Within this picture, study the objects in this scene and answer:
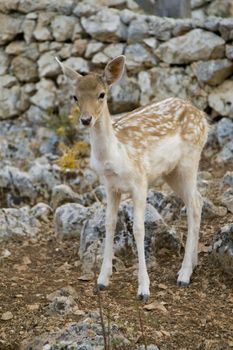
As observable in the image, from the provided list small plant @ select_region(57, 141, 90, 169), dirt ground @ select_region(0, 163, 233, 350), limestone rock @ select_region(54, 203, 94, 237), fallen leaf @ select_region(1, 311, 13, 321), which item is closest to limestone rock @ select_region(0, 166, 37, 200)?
small plant @ select_region(57, 141, 90, 169)

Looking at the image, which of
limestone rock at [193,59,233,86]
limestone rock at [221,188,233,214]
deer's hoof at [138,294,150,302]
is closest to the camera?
deer's hoof at [138,294,150,302]

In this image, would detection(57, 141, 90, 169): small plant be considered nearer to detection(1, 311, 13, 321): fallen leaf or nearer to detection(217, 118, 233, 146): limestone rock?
detection(217, 118, 233, 146): limestone rock

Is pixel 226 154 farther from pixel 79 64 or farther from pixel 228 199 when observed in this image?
pixel 79 64

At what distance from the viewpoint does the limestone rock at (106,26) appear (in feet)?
38.5

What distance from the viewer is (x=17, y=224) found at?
25.0ft

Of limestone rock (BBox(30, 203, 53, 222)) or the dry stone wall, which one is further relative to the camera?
the dry stone wall

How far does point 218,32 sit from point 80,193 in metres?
3.76

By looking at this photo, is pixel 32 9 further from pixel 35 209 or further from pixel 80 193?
pixel 35 209

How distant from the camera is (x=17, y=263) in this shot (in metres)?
6.72

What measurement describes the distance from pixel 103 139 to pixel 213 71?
590 cm

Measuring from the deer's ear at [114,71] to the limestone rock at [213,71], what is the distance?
571cm

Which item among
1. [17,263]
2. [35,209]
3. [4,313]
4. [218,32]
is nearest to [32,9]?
[218,32]

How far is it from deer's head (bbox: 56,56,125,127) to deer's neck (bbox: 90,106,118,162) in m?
0.10

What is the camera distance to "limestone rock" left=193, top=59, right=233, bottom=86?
11.0 meters
